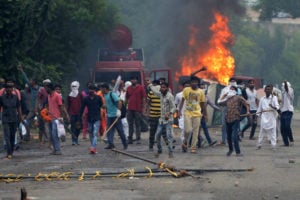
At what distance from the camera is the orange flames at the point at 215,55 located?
41.2 meters

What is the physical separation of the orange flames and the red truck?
5.08 meters

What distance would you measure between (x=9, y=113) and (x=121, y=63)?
45.0 ft

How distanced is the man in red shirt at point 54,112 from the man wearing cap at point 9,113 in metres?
0.88

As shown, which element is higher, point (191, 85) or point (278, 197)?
point (191, 85)

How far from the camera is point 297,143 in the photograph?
21953 mm

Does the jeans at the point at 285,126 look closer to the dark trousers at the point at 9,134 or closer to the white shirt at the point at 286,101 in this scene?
the white shirt at the point at 286,101

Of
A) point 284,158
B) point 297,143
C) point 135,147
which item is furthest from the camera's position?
point 297,143

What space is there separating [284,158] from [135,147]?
4416 mm

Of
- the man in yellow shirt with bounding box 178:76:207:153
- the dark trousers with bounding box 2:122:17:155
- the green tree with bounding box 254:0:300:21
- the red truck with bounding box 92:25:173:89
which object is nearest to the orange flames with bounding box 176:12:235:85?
the red truck with bounding box 92:25:173:89

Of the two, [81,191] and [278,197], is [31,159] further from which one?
[278,197]

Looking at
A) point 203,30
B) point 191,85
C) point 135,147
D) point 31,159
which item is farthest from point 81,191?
point 203,30

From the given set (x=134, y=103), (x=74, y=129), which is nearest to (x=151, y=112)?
(x=134, y=103)

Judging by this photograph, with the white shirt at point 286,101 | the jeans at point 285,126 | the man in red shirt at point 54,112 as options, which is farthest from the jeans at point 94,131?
the white shirt at point 286,101

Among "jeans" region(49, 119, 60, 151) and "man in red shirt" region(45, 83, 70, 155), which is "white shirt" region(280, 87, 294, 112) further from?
"jeans" region(49, 119, 60, 151)
